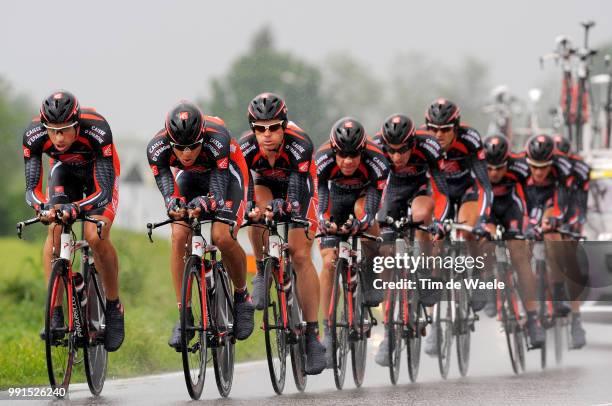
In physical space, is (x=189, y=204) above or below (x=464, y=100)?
below

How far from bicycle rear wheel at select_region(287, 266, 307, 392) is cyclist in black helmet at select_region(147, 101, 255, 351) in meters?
0.37

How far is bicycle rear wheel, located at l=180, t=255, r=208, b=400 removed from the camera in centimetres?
980

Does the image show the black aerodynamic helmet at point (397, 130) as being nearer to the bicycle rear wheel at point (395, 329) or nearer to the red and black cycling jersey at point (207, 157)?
the bicycle rear wheel at point (395, 329)

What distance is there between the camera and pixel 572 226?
1795 cm

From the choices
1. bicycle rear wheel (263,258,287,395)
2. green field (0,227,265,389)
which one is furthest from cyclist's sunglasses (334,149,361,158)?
green field (0,227,265,389)

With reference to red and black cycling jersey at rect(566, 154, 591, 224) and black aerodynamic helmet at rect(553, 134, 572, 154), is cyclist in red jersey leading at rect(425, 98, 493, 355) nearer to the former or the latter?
red and black cycling jersey at rect(566, 154, 591, 224)

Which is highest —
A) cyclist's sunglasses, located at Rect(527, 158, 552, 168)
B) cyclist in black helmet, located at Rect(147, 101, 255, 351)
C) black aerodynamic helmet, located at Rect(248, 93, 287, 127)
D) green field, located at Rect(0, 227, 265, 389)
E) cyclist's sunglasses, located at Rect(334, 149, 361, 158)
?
black aerodynamic helmet, located at Rect(248, 93, 287, 127)

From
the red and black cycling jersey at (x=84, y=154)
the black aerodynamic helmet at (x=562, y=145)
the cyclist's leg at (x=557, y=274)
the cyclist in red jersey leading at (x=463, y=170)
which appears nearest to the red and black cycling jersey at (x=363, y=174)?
the cyclist in red jersey leading at (x=463, y=170)

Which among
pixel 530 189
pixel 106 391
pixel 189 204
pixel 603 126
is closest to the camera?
pixel 189 204

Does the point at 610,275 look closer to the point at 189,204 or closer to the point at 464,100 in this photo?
the point at 189,204

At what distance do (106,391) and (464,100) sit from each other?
13006 cm

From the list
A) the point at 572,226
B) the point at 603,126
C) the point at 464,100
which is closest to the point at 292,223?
the point at 572,226

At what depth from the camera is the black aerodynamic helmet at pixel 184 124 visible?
1015 cm

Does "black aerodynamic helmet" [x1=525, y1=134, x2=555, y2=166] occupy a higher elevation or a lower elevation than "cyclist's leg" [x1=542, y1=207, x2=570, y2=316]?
higher
